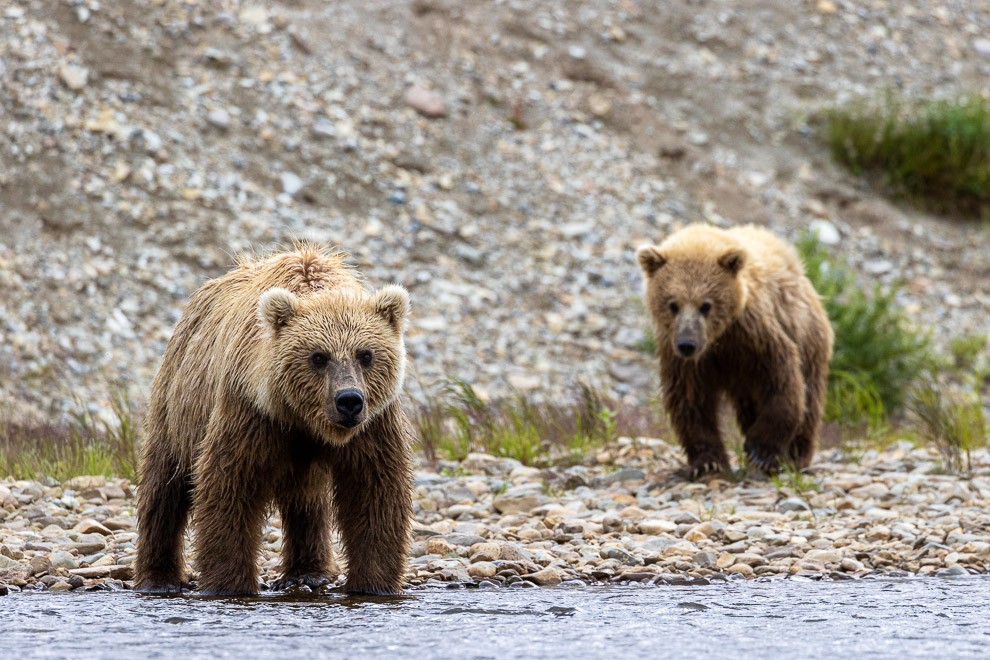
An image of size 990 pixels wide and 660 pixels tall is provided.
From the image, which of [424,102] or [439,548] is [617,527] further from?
[424,102]

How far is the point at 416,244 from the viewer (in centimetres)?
1438

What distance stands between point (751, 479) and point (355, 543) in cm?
371

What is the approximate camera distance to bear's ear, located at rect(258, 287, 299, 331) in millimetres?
5355

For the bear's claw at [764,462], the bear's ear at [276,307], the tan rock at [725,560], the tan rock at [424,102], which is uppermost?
the tan rock at [424,102]

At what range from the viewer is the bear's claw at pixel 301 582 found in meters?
5.94

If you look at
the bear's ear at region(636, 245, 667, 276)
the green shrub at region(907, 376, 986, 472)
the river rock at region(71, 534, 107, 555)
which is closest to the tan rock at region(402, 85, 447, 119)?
the green shrub at region(907, 376, 986, 472)

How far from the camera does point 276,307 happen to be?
17.6 feet

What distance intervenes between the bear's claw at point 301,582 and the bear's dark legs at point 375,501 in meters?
0.38

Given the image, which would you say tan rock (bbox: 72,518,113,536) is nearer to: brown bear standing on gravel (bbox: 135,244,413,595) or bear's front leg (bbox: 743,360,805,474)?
brown bear standing on gravel (bbox: 135,244,413,595)

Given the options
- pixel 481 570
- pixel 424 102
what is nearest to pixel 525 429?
pixel 481 570

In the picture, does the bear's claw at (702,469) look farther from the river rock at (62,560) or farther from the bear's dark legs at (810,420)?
the river rock at (62,560)

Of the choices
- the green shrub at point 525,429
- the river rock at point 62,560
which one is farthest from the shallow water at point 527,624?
the green shrub at point 525,429

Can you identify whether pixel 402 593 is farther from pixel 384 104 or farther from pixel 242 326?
pixel 384 104

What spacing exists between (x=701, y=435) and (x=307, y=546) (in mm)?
3264
